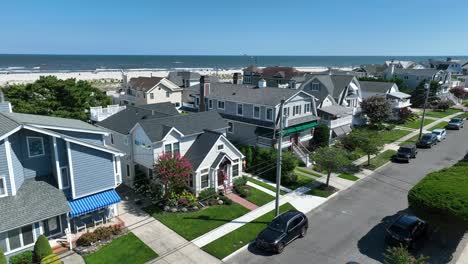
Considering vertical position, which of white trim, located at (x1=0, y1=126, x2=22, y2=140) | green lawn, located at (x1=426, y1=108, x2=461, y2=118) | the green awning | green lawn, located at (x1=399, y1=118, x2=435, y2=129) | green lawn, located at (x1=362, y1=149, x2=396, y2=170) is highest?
white trim, located at (x1=0, y1=126, x2=22, y2=140)

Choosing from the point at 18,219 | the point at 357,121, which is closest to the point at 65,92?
the point at 18,219

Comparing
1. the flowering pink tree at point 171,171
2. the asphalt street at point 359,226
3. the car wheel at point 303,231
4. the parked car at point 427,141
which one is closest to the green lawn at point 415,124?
the parked car at point 427,141

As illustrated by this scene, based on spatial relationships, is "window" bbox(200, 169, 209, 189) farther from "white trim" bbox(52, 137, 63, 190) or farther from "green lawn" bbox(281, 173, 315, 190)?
"white trim" bbox(52, 137, 63, 190)

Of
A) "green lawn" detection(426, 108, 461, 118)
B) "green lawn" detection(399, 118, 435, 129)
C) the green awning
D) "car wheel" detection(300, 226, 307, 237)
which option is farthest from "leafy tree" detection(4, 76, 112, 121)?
"green lawn" detection(426, 108, 461, 118)

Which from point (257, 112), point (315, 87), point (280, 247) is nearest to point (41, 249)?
point (280, 247)

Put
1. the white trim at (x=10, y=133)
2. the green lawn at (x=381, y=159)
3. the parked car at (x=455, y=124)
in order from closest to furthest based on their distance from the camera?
1. the white trim at (x=10, y=133)
2. the green lawn at (x=381, y=159)
3. the parked car at (x=455, y=124)

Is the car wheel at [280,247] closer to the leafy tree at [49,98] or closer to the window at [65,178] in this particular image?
the window at [65,178]

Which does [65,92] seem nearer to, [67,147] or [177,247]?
[67,147]
